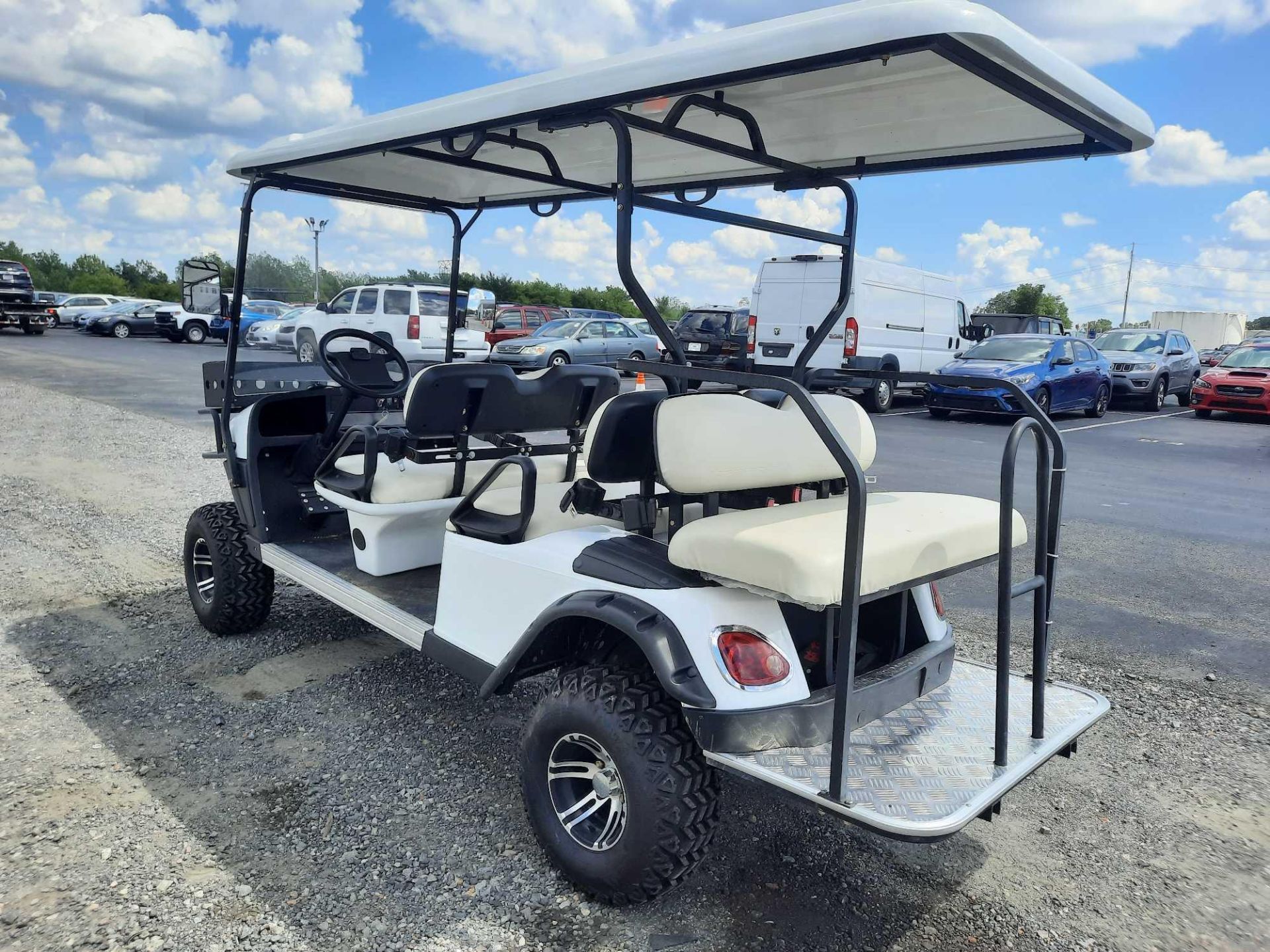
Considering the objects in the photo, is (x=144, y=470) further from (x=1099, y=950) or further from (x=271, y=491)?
(x=1099, y=950)

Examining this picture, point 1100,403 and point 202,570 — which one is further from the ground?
point 1100,403

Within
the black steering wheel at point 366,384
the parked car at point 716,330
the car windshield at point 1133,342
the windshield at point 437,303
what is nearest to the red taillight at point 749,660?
the black steering wheel at point 366,384

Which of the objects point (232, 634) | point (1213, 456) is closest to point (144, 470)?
point (232, 634)

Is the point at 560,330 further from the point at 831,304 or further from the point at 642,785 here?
the point at 642,785

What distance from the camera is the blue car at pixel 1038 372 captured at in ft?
43.9

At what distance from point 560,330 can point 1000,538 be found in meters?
18.3

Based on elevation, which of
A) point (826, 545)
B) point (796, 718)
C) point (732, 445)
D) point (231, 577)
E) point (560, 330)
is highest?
point (560, 330)

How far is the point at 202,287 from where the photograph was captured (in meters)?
3.96

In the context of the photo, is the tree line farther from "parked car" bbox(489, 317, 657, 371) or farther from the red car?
the red car

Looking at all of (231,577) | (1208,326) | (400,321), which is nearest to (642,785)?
(231,577)

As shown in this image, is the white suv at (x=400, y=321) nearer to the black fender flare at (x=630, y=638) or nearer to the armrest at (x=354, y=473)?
the armrest at (x=354, y=473)

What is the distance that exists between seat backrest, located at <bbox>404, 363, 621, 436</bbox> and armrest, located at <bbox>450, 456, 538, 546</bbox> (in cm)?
52

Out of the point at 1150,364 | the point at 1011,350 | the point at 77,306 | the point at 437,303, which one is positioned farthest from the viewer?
the point at 77,306

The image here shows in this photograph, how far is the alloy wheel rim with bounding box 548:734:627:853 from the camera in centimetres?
228
